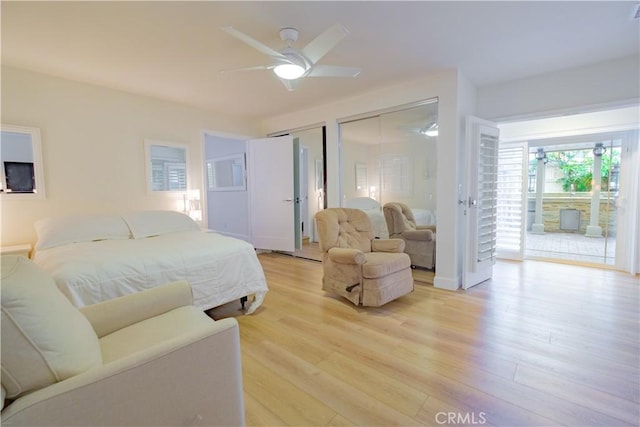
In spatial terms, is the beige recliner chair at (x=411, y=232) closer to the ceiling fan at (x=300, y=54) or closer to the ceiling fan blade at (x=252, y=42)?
the ceiling fan at (x=300, y=54)

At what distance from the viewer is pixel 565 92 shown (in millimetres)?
3271

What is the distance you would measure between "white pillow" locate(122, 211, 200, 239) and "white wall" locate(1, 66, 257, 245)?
2.01 feet

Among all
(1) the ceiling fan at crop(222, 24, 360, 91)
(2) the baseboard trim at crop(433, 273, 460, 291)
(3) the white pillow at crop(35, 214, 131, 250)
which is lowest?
(2) the baseboard trim at crop(433, 273, 460, 291)

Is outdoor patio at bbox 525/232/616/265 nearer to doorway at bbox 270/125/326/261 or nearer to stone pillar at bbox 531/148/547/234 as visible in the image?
stone pillar at bbox 531/148/547/234

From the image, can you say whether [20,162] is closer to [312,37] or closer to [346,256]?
[312,37]

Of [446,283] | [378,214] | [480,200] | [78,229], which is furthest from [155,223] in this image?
[480,200]

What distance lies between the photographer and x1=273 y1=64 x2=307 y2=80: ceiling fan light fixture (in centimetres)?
239

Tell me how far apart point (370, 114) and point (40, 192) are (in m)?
4.04

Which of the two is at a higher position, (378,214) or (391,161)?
(391,161)

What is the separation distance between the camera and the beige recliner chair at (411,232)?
13.3ft

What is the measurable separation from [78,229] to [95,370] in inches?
105

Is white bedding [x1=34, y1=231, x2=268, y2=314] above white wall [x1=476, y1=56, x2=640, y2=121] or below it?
below

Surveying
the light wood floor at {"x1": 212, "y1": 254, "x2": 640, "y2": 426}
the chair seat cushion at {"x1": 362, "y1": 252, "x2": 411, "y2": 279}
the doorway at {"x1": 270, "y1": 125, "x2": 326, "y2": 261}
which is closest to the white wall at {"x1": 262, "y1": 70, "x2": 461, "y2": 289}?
the light wood floor at {"x1": 212, "y1": 254, "x2": 640, "y2": 426}

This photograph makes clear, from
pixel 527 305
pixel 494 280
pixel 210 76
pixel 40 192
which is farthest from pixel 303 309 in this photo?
pixel 40 192
